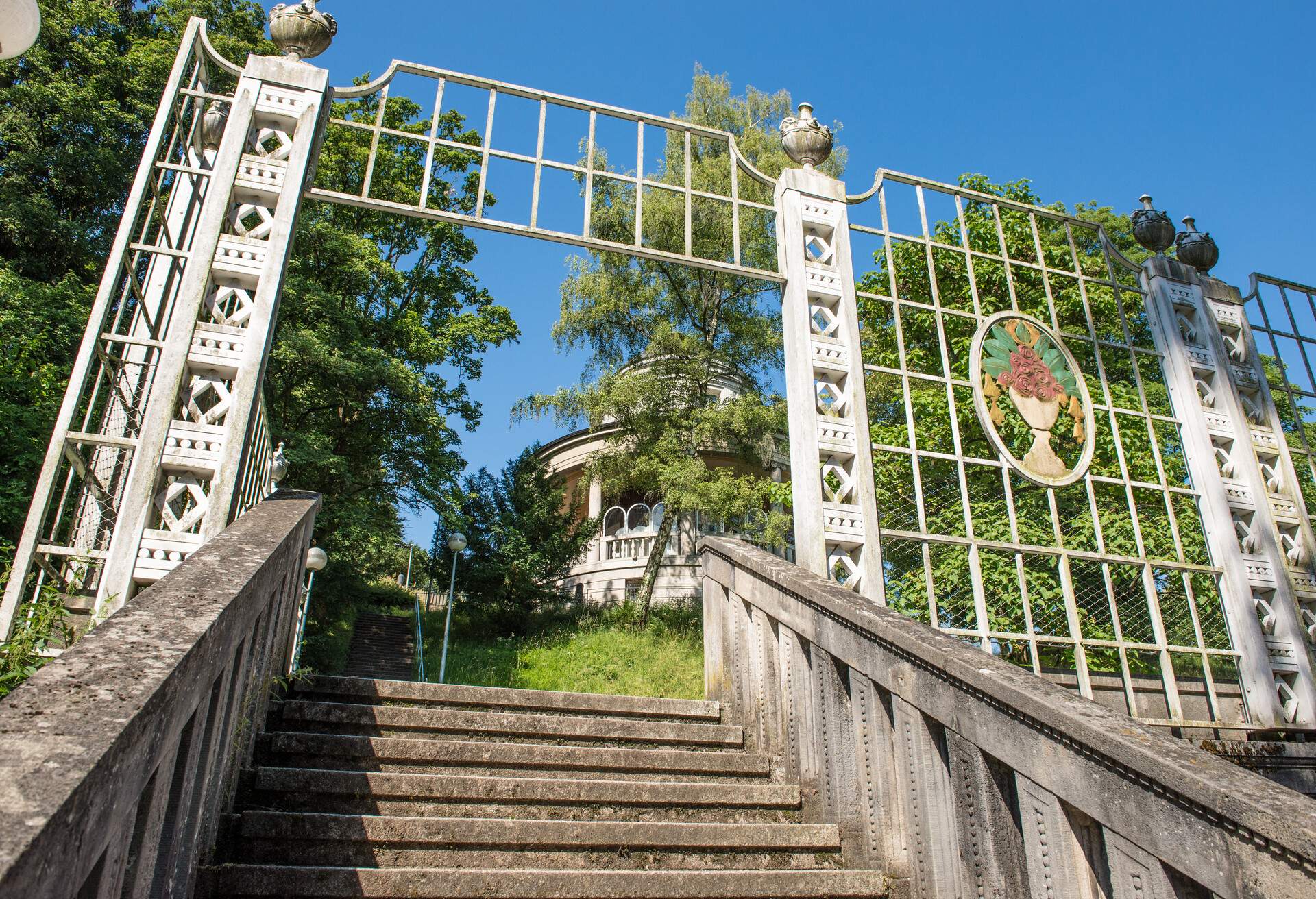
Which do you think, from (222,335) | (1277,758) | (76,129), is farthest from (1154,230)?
(76,129)

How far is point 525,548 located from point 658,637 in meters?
5.01

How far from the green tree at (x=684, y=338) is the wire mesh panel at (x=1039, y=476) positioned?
3.92 m

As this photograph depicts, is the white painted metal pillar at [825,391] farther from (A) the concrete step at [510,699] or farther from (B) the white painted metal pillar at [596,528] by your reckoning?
(B) the white painted metal pillar at [596,528]

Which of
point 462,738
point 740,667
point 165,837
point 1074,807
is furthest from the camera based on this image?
point 740,667

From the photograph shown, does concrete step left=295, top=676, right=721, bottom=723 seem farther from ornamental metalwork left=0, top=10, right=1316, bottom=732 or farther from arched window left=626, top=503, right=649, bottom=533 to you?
arched window left=626, top=503, right=649, bottom=533

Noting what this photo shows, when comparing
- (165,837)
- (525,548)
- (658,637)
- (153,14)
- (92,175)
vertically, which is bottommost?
(165,837)

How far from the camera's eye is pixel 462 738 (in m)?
4.52

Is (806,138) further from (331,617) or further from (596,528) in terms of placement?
(596,528)

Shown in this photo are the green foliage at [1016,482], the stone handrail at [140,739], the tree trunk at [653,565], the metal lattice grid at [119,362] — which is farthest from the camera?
the tree trunk at [653,565]

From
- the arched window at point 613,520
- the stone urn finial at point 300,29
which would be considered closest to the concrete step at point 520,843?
the stone urn finial at point 300,29

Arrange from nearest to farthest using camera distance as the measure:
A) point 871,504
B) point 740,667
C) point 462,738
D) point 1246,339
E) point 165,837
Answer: point 165,837 → point 462,738 → point 740,667 → point 871,504 → point 1246,339

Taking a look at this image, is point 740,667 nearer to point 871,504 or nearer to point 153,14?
point 871,504

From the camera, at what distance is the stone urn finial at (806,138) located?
7.07 meters

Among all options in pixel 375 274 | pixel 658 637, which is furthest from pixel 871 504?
pixel 375 274
